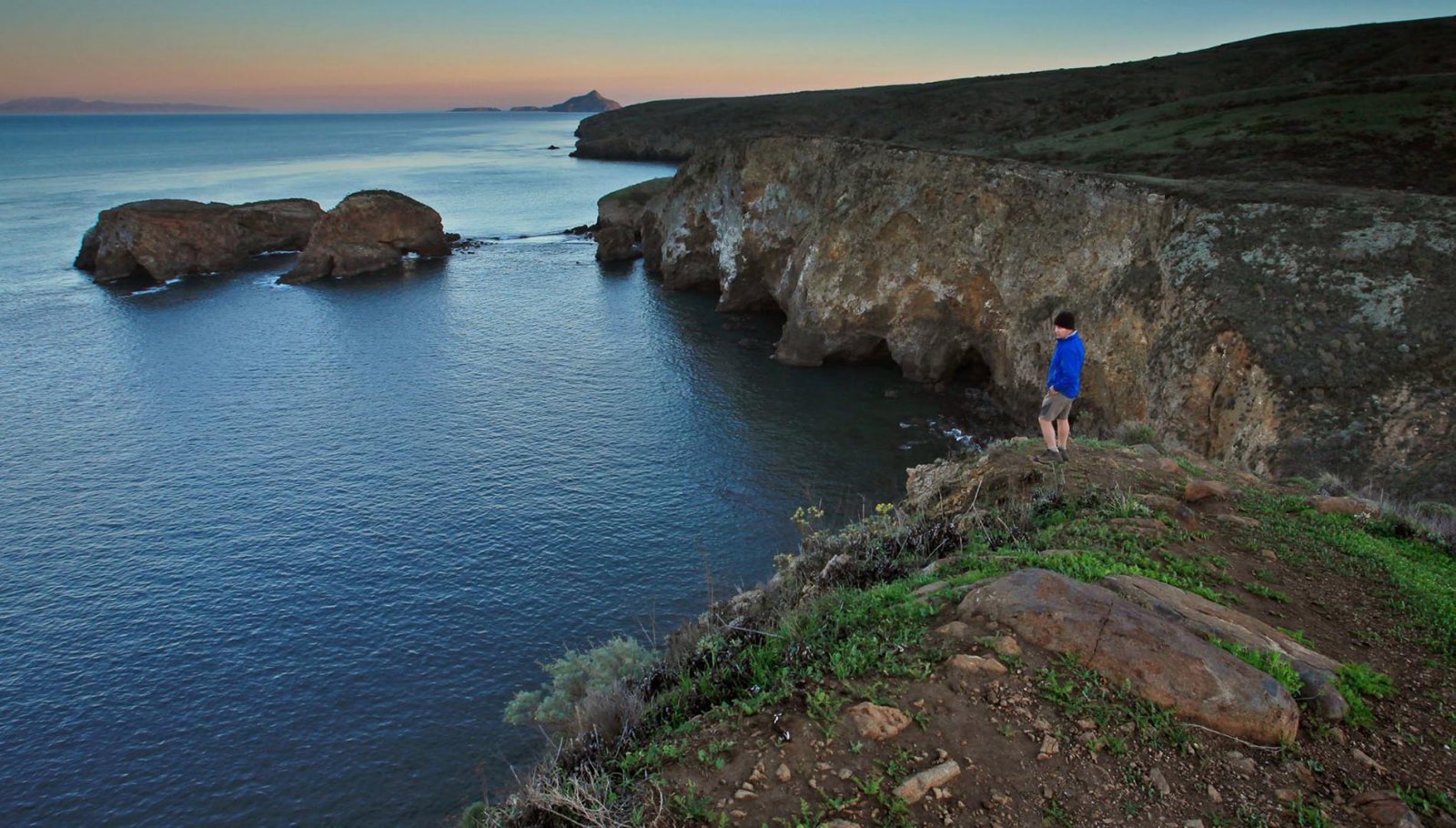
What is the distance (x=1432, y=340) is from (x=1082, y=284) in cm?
1333

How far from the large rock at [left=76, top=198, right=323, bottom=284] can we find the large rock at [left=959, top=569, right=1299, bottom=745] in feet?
281

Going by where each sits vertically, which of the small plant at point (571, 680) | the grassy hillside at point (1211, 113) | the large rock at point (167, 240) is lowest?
the small plant at point (571, 680)

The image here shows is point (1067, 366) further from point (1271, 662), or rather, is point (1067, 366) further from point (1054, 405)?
point (1271, 662)

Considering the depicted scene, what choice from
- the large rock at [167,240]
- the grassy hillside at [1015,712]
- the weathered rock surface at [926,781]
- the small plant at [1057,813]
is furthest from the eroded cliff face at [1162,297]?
the large rock at [167,240]

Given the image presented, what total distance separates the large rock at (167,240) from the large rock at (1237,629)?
8637cm

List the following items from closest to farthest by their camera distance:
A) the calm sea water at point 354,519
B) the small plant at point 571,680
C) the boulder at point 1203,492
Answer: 1. the boulder at point 1203,492
2. the calm sea water at point 354,519
3. the small plant at point 571,680

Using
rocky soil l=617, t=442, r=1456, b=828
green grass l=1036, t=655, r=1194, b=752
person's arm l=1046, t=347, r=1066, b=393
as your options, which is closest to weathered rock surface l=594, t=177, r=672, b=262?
person's arm l=1046, t=347, r=1066, b=393

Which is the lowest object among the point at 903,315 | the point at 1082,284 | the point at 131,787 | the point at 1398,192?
the point at 131,787

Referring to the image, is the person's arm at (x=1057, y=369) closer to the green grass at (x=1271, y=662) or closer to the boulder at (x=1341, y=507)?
the boulder at (x=1341, y=507)


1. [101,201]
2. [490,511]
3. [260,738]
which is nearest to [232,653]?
[260,738]

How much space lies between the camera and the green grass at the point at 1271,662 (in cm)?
820

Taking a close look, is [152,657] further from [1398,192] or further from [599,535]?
[1398,192]

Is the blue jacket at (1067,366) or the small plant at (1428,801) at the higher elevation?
the blue jacket at (1067,366)

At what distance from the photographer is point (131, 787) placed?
18625 mm
